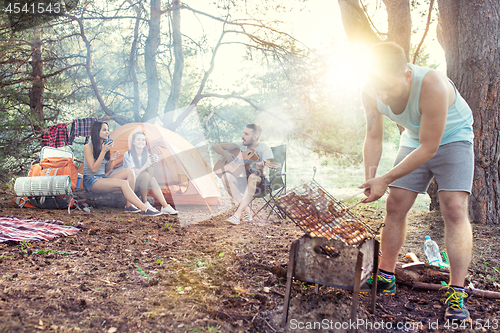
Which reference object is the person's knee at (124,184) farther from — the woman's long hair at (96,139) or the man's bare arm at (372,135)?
the man's bare arm at (372,135)

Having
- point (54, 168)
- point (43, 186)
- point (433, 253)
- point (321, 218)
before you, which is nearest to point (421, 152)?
point (321, 218)

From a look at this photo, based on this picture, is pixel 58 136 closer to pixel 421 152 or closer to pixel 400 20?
pixel 400 20

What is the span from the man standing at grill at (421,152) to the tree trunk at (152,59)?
6901mm

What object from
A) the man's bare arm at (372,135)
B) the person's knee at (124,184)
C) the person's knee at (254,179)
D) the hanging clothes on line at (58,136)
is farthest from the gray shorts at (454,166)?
the hanging clothes on line at (58,136)

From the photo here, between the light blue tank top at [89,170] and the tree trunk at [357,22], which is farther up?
the tree trunk at [357,22]

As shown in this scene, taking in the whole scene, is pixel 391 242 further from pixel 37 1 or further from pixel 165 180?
pixel 37 1

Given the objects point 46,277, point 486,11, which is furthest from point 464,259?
point 486,11

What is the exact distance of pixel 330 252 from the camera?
70.9 inches

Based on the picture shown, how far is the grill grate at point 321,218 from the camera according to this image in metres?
1.85

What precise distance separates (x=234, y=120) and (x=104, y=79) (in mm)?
4426

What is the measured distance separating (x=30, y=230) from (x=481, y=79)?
223 inches

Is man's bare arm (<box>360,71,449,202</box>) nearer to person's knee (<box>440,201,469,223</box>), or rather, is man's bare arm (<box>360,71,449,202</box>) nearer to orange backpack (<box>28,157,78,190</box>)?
person's knee (<box>440,201,469,223</box>)

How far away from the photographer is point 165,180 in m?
5.96

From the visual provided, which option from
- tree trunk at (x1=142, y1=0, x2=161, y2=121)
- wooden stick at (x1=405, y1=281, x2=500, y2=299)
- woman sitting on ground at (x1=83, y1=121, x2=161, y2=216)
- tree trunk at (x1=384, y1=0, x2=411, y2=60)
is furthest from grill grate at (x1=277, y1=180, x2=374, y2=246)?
tree trunk at (x1=142, y1=0, x2=161, y2=121)
